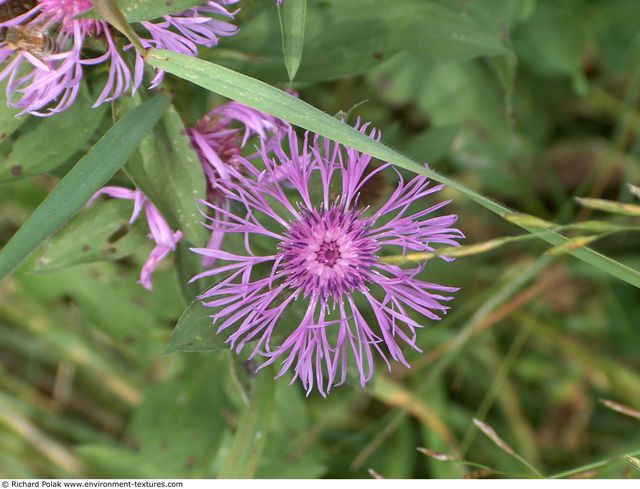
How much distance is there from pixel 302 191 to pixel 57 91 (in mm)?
447

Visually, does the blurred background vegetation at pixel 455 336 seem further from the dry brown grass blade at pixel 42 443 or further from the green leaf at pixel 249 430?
the green leaf at pixel 249 430

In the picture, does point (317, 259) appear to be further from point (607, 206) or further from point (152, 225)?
point (607, 206)

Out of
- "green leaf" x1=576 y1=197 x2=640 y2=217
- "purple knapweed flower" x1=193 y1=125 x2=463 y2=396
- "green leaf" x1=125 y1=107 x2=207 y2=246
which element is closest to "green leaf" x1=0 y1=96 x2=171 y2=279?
"green leaf" x1=125 y1=107 x2=207 y2=246

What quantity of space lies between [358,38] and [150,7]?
54cm

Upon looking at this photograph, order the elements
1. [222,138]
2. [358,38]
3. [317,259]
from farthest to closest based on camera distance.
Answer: [358,38], [222,138], [317,259]

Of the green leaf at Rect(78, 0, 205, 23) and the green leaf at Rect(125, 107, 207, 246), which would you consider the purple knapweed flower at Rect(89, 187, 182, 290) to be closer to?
the green leaf at Rect(125, 107, 207, 246)

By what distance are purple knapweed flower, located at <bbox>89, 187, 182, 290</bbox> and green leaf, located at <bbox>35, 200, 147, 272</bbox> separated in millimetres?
29

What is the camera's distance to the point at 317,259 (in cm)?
131

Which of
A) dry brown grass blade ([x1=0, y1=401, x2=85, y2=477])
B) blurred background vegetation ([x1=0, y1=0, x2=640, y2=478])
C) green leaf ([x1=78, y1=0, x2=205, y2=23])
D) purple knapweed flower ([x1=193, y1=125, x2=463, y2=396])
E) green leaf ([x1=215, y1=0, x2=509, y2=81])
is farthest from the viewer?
dry brown grass blade ([x1=0, y1=401, x2=85, y2=477])

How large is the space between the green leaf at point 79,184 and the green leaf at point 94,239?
193mm

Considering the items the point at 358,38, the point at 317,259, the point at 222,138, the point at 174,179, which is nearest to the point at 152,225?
the point at 174,179

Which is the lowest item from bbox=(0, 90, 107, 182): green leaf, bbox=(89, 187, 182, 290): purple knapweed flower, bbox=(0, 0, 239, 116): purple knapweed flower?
bbox=(89, 187, 182, 290): purple knapweed flower

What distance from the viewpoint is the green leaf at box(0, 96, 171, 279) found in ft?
3.99

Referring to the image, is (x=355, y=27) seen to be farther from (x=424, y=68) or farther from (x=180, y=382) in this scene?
(x=180, y=382)
